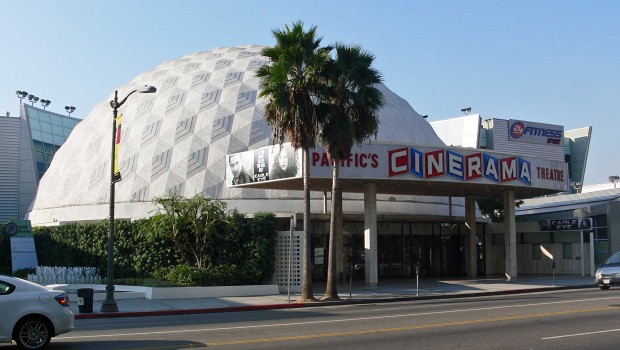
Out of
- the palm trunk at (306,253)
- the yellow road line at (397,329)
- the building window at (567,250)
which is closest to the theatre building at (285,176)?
the palm trunk at (306,253)

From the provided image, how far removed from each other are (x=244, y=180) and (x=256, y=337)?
19052mm

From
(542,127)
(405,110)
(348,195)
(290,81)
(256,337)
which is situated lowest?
(256,337)

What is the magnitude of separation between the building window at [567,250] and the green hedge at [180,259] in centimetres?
2002

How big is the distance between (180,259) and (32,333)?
20.4 meters

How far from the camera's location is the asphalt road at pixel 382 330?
46.0ft

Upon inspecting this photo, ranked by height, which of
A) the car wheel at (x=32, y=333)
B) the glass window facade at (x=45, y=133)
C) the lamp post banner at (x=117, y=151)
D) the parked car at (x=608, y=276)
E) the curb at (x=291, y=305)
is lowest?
the curb at (x=291, y=305)

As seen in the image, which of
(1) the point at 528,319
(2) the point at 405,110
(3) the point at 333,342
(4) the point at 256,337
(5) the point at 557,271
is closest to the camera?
(3) the point at 333,342

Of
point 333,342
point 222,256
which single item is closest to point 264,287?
point 222,256

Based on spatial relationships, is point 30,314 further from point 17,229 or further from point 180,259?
point 17,229

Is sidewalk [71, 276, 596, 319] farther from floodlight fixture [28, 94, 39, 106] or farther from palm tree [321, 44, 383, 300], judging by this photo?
floodlight fixture [28, 94, 39, 106]

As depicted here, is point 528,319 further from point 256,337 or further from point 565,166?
point 565,166

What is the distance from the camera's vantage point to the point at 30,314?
524 inches

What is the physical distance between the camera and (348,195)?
4134 centimetres

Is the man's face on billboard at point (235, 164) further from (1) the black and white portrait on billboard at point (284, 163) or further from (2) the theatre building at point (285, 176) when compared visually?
(1) the black and white portrait on billboard at point (284, 163)
